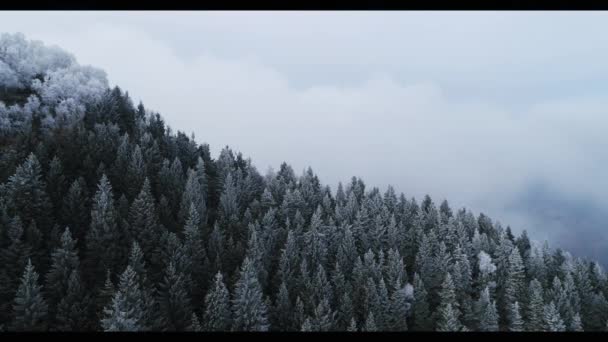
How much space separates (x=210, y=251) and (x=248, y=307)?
16.6 metres

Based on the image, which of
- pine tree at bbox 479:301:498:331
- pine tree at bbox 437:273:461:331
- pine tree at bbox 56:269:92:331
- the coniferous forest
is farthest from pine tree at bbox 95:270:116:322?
pine tree at bbox 479:301:498:331

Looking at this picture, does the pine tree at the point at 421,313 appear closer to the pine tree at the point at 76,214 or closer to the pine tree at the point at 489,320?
the pine tree at the point at 489,320

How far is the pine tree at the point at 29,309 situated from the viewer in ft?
156

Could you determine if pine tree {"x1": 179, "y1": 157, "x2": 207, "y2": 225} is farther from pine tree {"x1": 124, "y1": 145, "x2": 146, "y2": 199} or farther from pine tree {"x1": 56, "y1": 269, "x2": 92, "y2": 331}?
pine tree {"x1": 56, "y1": 269, "x2": 92, "y2": 331}

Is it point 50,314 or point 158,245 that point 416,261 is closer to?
point 158,245

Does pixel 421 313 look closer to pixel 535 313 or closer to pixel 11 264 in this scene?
pixel 535 313

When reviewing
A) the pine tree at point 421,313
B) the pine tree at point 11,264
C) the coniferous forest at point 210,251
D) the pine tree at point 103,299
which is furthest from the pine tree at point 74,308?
the pine tree at point 421,313

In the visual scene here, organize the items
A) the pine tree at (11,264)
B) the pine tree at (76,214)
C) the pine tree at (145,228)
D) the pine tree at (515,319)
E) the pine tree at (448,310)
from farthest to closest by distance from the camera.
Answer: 1. the pine tree at (76,214)
2. the pine tree at (515,319)
3. the pine tree at (145,228)
4. the pine tree at (448,310)
5. the pine tree at (11,264)

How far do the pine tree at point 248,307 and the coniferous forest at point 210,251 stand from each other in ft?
0.58

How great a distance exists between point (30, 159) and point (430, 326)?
65.9 meters

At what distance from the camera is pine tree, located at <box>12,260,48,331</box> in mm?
47469

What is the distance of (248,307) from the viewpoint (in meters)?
→ 56.4

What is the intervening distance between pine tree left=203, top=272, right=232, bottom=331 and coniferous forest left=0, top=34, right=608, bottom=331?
165 mm

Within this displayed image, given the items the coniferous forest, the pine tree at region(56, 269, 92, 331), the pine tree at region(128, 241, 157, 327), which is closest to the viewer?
the pine tree at region(56, 269, 92, 331)
